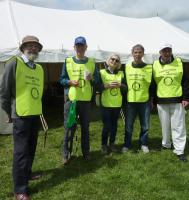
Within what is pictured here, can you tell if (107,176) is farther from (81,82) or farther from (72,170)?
(81,82)

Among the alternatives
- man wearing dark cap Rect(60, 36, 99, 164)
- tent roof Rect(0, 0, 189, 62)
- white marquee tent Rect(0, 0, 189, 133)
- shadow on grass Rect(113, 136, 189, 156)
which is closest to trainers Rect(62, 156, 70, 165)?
man wearing dark cap Rect(60, 36, 99, 164)

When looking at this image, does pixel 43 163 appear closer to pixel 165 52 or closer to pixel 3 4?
pixel 165 52

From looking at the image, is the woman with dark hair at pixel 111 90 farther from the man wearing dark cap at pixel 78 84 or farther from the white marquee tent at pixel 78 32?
the white marquee tent at pixel 78 32

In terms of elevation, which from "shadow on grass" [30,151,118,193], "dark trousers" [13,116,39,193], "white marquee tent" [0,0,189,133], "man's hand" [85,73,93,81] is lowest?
"shadow on grass" [30,151,118,193]

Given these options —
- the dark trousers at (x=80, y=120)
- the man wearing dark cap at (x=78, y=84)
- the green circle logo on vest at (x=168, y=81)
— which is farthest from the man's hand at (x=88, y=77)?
the green circle logo on vest at (x=168, y=81)

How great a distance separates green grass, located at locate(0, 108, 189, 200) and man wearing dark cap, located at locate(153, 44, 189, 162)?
36cm

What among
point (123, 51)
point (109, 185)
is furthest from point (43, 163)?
point (123, 51)

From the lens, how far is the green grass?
432 centimetres

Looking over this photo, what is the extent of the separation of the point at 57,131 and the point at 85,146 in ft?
8.72

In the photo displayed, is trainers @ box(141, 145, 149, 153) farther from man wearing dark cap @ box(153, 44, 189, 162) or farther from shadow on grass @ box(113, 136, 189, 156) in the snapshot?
man wearing dark cap @ box(153, 44, 189, 162)

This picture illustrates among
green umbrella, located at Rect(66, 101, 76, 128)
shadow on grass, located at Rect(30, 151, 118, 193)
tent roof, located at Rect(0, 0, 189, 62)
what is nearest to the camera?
shadow on grass, located at Rect(30, 151, 118, 193)

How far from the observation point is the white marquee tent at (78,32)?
8586 mm

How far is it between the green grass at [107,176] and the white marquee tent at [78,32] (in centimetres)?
276

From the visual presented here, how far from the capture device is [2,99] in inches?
162
